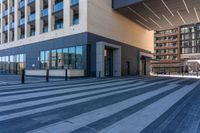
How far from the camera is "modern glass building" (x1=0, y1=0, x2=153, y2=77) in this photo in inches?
1016

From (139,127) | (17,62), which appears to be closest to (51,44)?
(17,62)

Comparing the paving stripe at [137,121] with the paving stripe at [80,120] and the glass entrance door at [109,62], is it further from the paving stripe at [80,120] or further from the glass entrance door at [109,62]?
the glass entrance door at [109,62]

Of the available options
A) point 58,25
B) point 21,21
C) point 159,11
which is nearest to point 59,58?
point 58,25

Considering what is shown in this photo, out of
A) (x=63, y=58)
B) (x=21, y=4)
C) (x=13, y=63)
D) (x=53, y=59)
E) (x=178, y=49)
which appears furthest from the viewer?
(x=178, y=49)

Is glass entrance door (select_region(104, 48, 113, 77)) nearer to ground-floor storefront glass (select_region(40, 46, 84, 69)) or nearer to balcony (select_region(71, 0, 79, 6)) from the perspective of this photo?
ground-floor storefront glass (select_region(40, 46, 84, 69))

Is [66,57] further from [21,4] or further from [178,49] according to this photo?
[178,49]

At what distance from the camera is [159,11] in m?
31.8

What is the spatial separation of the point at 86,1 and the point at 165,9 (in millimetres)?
13652

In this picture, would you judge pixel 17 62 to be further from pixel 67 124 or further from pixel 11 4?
pixel 67 124

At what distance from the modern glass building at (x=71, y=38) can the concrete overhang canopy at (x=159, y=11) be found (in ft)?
5.23

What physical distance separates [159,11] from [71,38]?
15.5 meters

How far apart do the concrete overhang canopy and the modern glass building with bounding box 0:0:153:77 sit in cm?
160

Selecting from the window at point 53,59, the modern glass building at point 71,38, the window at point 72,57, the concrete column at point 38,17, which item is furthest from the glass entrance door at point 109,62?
the concrete column at point 38,17

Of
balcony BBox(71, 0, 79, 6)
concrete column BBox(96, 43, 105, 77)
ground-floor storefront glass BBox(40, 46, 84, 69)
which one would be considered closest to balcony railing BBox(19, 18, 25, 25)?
ground-floor storefront glass BBox(40, 46, 84, 69)
